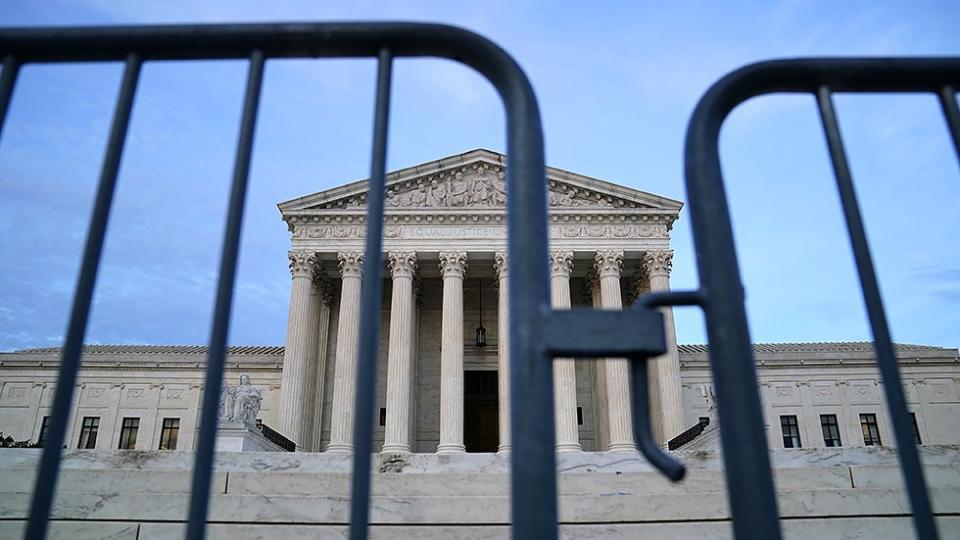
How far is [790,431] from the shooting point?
41.2 m

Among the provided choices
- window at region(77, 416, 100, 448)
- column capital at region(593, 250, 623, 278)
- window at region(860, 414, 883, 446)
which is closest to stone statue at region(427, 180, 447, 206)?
column capital at region(593, 250, 623, 278)

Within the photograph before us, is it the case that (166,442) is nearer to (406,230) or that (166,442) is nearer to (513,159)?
(406,230)

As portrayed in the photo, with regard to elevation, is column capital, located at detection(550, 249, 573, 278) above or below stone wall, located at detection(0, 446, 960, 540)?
above

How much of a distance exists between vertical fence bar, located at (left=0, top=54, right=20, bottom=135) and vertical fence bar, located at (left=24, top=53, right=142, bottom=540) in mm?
294

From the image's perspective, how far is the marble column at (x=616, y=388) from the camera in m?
31.5

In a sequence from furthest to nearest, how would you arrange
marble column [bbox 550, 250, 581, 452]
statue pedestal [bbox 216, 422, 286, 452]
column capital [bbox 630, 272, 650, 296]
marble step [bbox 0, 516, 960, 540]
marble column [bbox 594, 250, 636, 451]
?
column capital [bbox 630, 272, 650, 296], marble column [bbox 594, 250, 636, 451], marble column [bbox 550, 250, 581, 452], statue pedestal [bbox 216, 422, 286, 452], marble step [bbox 0, 516, 960, 540]

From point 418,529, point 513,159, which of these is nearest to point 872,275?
point 513,159

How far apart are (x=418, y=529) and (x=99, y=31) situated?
26.4 feet

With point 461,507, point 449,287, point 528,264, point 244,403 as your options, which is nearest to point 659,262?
point 449,287

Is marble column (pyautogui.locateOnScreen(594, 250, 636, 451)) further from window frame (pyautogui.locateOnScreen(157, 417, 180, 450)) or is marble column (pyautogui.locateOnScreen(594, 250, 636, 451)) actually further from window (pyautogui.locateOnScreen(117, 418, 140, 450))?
window (pyautogui.locateOnScreen(117, 418, 140, 450))

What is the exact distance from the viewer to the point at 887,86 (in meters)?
2.35

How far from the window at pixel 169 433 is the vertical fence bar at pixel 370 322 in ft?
143

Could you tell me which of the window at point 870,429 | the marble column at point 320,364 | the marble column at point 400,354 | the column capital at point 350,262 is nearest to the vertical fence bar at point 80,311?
the marble column at point 400,354

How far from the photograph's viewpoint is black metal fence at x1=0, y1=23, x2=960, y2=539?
5.87 feet
